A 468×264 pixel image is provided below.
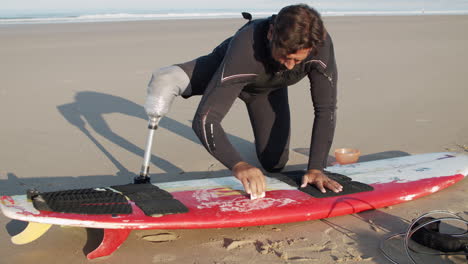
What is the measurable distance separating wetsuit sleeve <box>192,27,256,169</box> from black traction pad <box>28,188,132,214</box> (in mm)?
544

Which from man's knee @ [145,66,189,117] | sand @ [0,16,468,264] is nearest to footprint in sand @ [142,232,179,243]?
sand @ [0,16,468,264]

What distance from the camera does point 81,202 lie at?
2.52 metres

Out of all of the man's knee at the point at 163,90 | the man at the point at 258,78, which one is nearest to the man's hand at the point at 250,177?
the man at the point at 258,78

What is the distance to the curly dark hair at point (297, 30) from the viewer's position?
234 cm

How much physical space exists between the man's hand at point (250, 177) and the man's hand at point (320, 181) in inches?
20.0

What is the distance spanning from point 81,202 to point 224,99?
908 mm

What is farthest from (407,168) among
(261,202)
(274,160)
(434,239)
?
(261,202)

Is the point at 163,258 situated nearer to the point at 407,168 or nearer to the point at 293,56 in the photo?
the point at 293,56

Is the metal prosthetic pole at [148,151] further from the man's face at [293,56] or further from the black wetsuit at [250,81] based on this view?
the man's face at [293,56]

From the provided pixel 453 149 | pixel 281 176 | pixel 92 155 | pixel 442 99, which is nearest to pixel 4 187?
pixel 92 155

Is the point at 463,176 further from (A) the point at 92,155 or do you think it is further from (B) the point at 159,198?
(A) the point at 92,155

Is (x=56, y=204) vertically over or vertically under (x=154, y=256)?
over

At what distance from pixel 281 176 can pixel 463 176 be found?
1.25 m

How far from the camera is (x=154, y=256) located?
8.14ft
